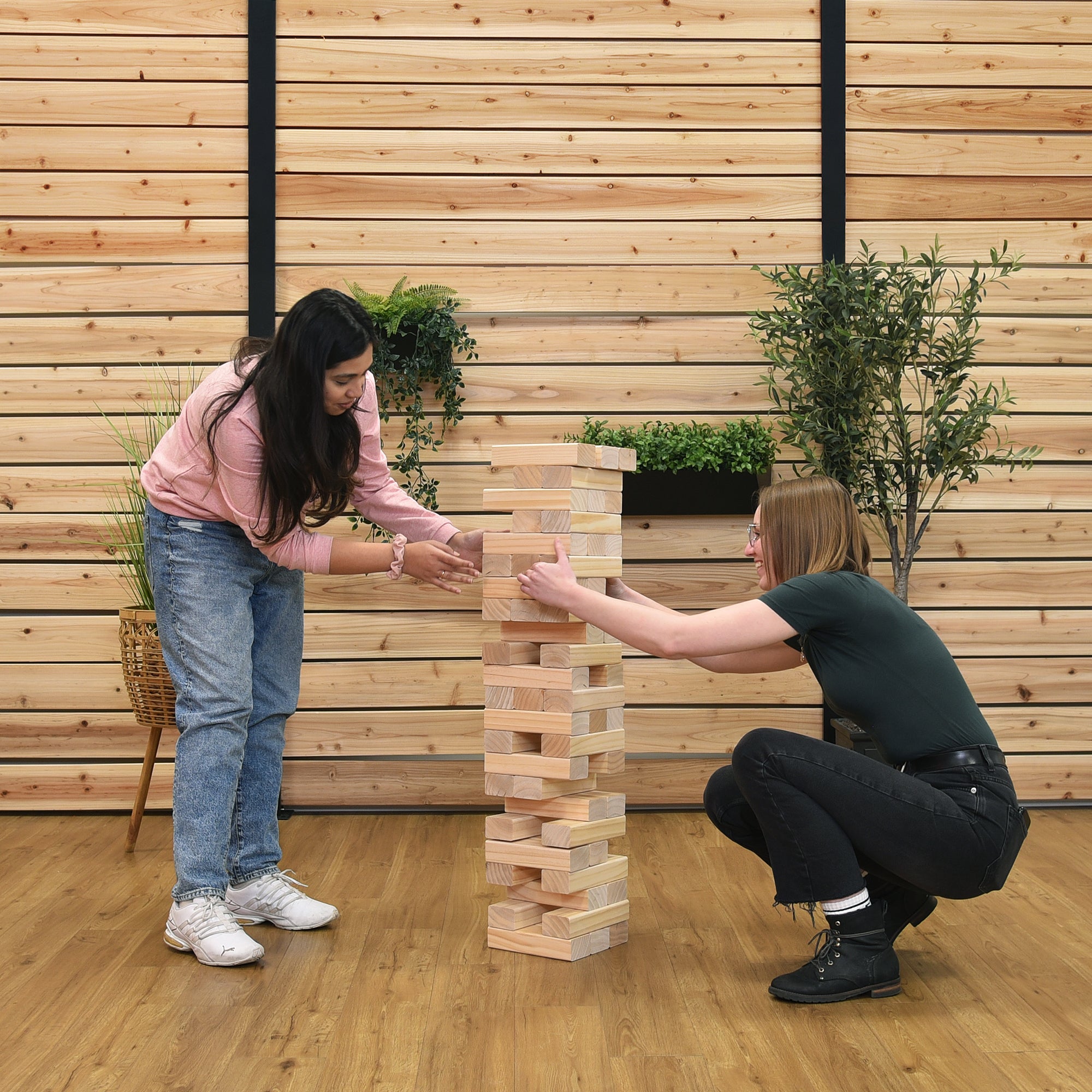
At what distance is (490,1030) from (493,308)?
2351 millimetres

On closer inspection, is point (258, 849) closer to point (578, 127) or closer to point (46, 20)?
point (578, 127)

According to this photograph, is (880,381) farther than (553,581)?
Yes

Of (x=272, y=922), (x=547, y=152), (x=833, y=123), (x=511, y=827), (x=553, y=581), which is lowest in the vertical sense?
(x=272, y=922)

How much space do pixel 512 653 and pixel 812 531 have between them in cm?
66

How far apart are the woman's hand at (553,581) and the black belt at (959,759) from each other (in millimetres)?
724

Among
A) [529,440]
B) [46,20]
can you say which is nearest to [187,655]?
[529,440]

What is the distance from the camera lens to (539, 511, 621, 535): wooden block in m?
2.23

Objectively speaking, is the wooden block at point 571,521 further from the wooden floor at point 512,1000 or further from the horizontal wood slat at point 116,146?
the horizontal wood slat at point 116,146

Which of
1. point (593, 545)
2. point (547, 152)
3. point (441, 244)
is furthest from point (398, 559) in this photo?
point (547, 152)

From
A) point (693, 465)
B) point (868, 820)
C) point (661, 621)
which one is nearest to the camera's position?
point (868, 820)

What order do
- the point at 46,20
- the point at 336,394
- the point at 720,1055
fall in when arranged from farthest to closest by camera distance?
the point at 46,20
the point at 336,394
the point at 720,1055

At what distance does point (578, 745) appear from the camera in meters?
2.25

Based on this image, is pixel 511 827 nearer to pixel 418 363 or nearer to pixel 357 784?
pixel 357 784

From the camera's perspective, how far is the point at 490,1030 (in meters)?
1.88
